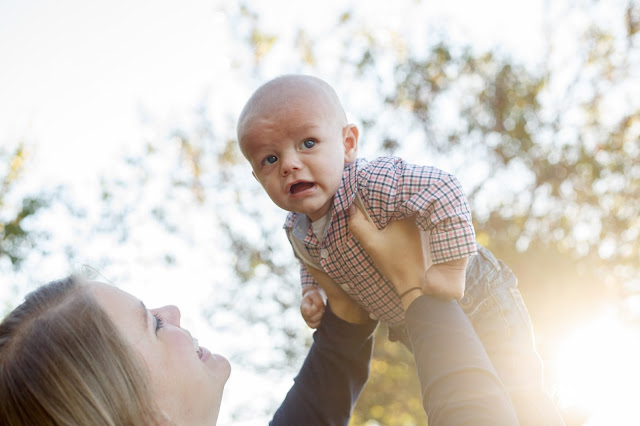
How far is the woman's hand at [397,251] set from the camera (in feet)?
6.40

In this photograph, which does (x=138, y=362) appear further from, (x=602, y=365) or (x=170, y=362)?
(x=602, y=365)

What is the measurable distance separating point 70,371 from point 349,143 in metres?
1.25

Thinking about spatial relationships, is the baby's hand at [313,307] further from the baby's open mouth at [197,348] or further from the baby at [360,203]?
the baby's open mouth at [197,348]

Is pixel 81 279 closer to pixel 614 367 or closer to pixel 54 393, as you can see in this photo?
pixel 54 393

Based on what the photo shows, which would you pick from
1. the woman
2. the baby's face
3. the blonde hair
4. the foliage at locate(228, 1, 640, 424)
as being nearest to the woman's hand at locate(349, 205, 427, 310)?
the woman

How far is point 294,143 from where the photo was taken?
2.12m

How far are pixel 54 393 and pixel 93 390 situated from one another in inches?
4.0

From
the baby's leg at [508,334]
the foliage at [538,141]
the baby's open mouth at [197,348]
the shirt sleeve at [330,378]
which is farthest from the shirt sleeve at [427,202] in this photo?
the foliage at [538,141]

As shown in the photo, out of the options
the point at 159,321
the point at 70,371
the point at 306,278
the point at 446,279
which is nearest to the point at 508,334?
the point at 446,279

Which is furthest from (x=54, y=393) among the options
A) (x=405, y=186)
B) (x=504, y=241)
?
(x=504, y=241)

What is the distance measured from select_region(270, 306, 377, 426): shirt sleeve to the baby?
0.14 m

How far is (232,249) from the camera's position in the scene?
11.7 metres

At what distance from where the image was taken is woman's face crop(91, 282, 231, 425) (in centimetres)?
178

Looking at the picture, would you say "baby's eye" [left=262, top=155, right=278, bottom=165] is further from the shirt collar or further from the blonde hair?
the blonde hair
